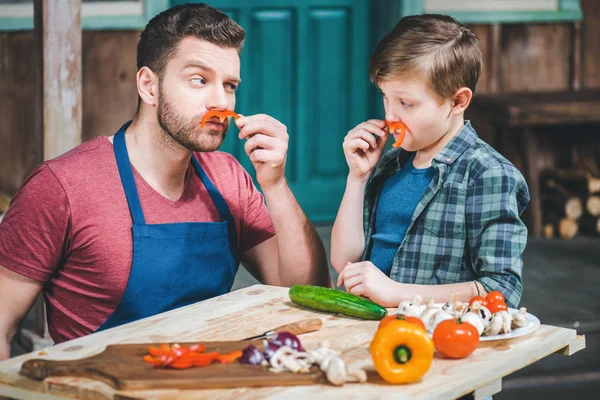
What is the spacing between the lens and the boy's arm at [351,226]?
10.1ft

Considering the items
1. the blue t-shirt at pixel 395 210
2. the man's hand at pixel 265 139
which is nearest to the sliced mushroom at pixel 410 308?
the blue t-shirt at pixel 395 210

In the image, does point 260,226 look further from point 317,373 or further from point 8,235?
point 317,373

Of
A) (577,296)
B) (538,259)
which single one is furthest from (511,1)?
(577,296)

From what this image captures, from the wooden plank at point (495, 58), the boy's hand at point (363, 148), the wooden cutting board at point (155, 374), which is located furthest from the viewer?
the wooden plank at point (495, 58)

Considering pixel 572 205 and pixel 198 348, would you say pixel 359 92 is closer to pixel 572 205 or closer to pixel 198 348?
pixel 572 205

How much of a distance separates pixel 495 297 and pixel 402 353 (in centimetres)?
51

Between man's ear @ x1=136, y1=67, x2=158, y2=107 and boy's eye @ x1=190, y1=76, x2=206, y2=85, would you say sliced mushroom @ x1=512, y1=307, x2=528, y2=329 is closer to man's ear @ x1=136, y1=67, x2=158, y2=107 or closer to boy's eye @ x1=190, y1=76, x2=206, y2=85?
boy's eye @ x1=190, y1=76, x2=206, y2=85

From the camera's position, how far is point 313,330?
8.18 feet

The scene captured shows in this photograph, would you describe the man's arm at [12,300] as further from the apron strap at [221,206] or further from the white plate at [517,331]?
the white plate at [517,331]

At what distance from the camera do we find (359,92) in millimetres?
7434

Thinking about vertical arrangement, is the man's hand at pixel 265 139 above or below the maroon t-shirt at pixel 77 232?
above

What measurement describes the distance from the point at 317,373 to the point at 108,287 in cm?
98

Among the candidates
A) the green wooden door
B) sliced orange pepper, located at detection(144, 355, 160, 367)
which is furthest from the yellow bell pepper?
the green wooden door

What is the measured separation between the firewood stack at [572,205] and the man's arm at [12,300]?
5509mm
